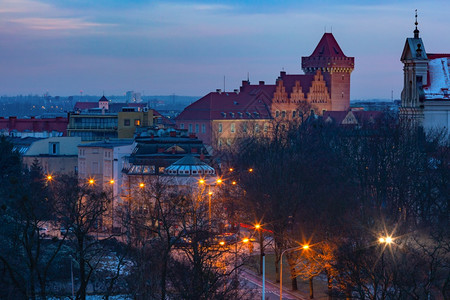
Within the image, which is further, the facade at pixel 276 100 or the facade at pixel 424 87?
the facade at pixel 276 100

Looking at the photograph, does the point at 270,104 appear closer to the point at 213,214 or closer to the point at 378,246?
the point at 213,214

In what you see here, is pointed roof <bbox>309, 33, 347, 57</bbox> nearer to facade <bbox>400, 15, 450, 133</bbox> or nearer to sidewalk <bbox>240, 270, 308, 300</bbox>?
facade <bbox>400, 15, 450, 133</bbox>

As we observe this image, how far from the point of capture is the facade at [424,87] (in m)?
104

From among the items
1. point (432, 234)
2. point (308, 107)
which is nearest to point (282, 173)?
point (432, 234)

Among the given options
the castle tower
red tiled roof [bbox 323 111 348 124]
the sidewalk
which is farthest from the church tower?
the castle tower

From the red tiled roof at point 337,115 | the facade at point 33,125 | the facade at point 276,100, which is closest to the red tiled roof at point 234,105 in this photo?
the facade at point 276,100

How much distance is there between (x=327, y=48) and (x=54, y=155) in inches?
3517

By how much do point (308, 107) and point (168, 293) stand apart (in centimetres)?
12069

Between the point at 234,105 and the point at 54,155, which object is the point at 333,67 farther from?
the point at 54,155

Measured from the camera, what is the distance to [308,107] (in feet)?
553

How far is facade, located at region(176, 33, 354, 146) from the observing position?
159 meters

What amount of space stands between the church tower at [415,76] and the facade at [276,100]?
129ft

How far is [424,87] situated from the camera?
104m

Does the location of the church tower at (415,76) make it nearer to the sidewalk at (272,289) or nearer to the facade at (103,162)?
the facade at (103,162)
